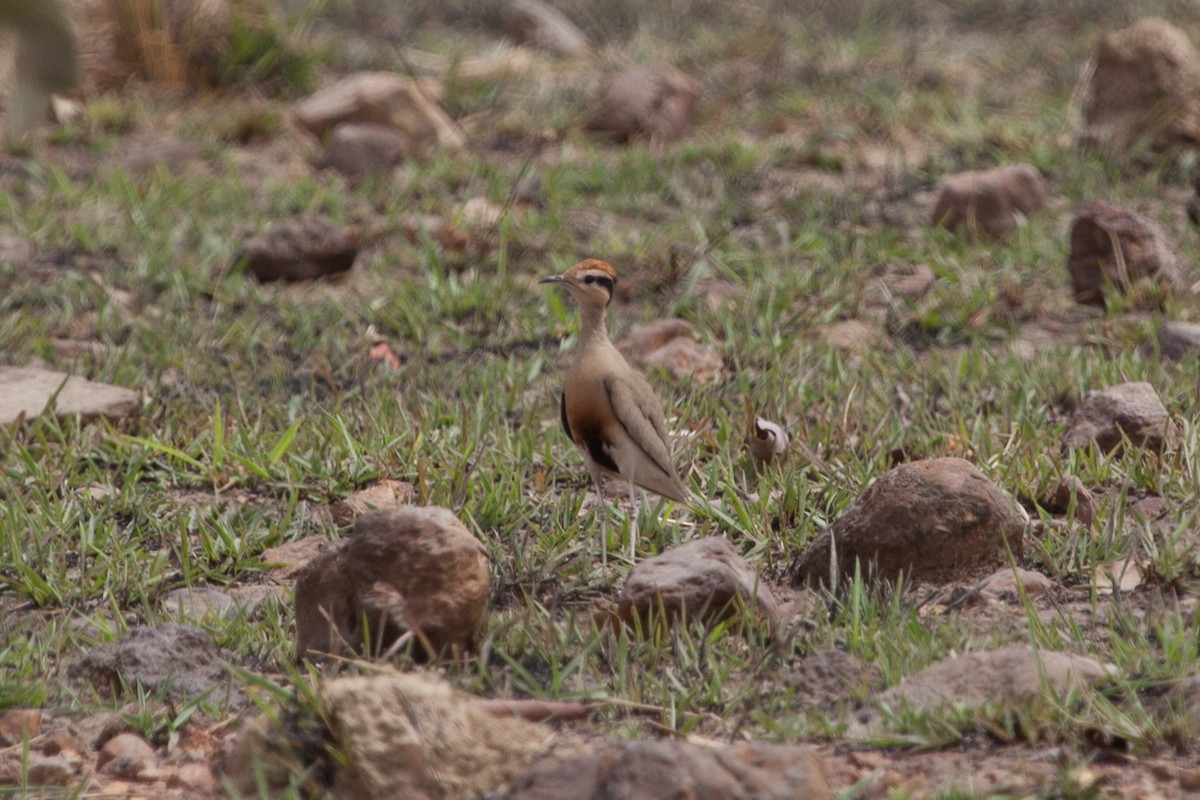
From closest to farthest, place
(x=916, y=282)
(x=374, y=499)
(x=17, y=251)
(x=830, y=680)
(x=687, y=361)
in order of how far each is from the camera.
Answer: (x=830, y=680), (x=374, y=499), (x=687, y=361), (x=916, y=282), (x=17, y=251)

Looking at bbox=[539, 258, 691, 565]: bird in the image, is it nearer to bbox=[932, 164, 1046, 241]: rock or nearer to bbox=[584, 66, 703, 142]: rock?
bbox=[932, 164, 1046, 241]: rock

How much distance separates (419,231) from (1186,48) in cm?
353

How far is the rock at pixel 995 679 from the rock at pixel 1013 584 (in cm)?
49

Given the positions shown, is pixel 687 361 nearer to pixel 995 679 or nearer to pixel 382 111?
pixel 995 679

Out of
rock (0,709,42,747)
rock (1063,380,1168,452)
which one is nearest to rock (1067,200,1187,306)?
rock (1063,380,1168,452)

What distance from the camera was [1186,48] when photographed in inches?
286

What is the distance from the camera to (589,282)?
13.5 ft

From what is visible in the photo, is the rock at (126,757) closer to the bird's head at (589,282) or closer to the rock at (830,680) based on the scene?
the rock at (830,680)

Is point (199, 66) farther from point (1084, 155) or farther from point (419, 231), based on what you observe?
point (1084, 155)

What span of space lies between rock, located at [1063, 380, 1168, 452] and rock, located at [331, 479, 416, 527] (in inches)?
72.9

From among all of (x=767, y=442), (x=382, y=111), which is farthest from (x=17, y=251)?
(x=767, y=442)

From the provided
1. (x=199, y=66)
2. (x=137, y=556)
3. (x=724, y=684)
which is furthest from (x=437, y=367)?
(x=199, y=66)

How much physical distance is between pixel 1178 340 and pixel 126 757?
365 cm

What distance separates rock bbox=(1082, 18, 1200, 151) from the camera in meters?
7.16
